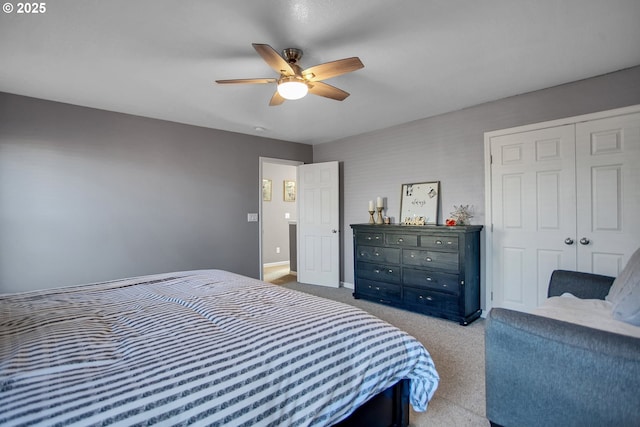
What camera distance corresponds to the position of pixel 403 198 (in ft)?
13.6

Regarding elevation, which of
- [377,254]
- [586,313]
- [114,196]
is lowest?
[586,313]

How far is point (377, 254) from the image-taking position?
3955 millimetres

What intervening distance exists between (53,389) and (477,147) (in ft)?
12.6

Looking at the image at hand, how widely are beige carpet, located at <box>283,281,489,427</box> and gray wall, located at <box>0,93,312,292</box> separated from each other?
2331 millimetres

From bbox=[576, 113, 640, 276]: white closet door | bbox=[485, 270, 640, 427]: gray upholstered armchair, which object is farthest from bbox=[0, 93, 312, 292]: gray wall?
bbox=[576, 113, 640, 276]: white closet door

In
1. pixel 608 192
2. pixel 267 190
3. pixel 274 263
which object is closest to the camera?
pixel 608 192

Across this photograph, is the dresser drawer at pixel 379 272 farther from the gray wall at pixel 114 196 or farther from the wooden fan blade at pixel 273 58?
the wooden fan blade at pixel 273 58

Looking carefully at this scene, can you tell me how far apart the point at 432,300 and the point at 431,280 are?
0.22 m

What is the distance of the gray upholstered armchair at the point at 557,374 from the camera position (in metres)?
1.22

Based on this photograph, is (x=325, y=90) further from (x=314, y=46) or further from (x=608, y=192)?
(x=608, y=192)

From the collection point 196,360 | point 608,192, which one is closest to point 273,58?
point 196,360

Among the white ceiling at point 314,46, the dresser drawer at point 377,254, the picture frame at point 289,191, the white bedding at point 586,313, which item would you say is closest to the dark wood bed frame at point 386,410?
the white bedding at point 586,313

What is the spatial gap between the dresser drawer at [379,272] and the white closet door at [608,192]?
1.76 metres

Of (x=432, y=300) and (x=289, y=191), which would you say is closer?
(x=432, y=300)
